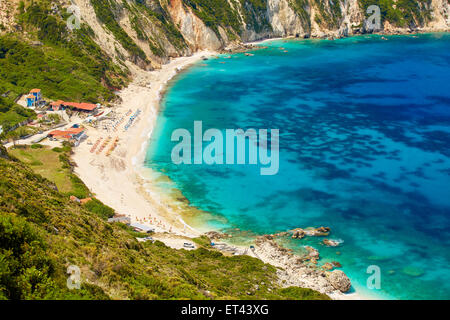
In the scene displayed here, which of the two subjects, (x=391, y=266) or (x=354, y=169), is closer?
(x=391, y=266)

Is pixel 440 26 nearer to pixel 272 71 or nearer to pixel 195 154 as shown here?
pixel 272 71

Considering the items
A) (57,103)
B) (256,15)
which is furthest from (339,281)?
(256,15)

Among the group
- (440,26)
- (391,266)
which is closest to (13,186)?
(391,266)

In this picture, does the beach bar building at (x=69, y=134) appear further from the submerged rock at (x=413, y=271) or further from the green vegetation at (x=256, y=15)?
the green vegetation at (x=256, y=15)

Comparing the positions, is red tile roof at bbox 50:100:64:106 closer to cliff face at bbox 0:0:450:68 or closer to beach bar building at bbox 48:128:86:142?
beach bar building at bbox 48:128:86:142

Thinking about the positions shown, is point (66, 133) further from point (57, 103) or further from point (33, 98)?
point (33, 98)

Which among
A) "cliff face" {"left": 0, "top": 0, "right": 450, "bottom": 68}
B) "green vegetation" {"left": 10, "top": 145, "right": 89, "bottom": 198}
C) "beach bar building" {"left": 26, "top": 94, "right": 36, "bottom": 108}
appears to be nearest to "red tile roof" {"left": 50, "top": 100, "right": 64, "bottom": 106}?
"beach bar building" {"left": 26, "top": 94, "right": 36, "bottom": 108}
